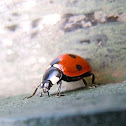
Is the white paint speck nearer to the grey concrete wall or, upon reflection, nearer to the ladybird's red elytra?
the grey concrete wall

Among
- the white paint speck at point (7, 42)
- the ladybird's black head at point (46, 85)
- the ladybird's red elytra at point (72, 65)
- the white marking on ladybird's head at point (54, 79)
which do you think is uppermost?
the white paint speck at point (7, 42)

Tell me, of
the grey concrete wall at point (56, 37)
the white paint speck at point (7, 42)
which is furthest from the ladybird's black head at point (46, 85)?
the white paint speck at point (7, 42)

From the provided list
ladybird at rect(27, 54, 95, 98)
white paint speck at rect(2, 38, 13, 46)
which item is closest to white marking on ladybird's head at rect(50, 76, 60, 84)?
ladybird at rect(27, 54, 95, 98)

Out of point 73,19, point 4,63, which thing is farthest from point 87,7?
point 4,63

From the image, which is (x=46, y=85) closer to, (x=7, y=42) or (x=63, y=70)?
(x=63, y=70)

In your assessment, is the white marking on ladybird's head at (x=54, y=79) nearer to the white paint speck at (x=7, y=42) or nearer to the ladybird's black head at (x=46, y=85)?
the ladybird's black head at (x=46, y=85)

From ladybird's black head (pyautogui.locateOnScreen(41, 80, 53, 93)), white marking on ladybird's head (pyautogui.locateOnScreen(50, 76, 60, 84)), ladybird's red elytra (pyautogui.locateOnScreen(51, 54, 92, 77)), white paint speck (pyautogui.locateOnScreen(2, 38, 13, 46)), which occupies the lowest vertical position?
ladybird's black head (pyautogui.locateOnScreen(41, 80, 53, 93))

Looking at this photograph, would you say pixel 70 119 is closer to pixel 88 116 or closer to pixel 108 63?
pixel 88 116

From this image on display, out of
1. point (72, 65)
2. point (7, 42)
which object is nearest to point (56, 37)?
point (72, 65)

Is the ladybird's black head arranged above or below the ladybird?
below
